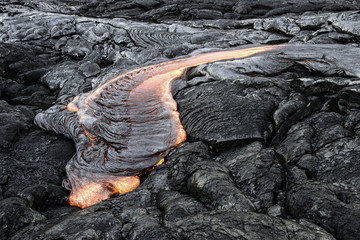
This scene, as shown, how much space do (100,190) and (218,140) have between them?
2247 millimetres

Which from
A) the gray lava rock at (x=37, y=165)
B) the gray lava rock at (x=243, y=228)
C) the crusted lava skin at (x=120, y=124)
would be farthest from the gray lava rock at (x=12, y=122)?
the gray lava rock at (x=243, y=228)

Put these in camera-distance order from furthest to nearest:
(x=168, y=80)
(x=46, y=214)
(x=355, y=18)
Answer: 1. (x=355, y=18)
2. (x=168, y=80)
3. (x=46, y=214)

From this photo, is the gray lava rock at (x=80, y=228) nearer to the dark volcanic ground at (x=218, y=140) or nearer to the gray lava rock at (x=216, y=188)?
the dark volcanic ground at (x=218, y=140)

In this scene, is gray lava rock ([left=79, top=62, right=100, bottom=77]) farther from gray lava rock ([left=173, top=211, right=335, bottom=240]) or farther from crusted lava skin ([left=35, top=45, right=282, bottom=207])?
gray lava rock ([left=173, top=211, right=335, bottom=240])

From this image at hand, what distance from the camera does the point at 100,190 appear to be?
4.73m

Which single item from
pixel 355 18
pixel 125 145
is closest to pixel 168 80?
pixel 125 145

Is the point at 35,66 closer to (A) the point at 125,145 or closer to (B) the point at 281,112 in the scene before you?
(A) the point at 125,145

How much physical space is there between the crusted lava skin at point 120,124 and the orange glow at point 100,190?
0.04 meters

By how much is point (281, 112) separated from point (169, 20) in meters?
9.08

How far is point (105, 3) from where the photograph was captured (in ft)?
47.5

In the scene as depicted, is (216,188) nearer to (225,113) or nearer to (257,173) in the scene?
(257,173)

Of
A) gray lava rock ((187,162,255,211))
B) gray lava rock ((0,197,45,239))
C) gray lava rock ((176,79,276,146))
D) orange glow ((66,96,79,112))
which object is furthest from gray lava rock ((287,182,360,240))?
orange glow ((66,96,79,112))

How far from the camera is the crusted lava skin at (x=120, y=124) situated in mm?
5078

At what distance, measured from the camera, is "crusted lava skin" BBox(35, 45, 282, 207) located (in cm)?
508
